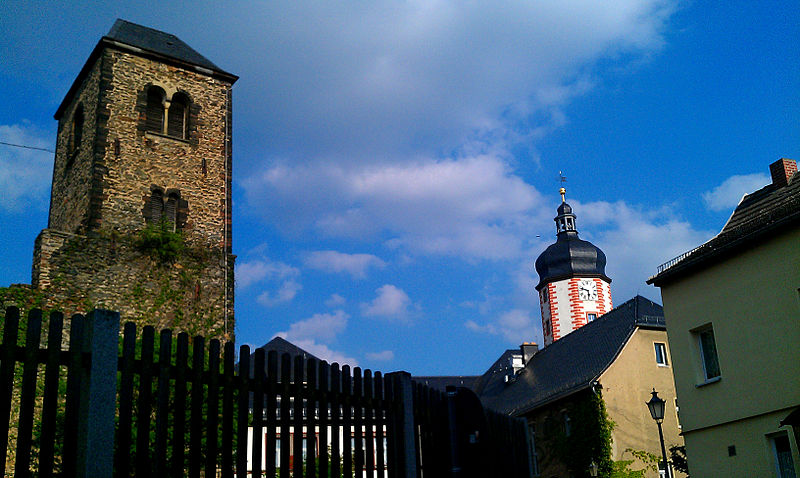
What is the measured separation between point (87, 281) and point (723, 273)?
16502mm

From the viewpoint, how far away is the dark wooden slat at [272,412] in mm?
5781

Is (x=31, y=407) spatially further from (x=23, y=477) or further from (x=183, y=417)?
(x=183, y=417)

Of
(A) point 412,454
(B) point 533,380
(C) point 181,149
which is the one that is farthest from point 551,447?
(A) point 412,454

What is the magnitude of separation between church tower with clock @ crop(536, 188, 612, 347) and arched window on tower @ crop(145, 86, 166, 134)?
46780 millimetres

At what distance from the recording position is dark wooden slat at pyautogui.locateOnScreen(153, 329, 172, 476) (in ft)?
16.5

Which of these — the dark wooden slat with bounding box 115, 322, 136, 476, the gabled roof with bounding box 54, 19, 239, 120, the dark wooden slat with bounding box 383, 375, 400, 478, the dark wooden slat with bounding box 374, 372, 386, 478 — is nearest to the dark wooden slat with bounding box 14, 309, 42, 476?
the dark wooden slat with bounding box 115, 322, 136, 476

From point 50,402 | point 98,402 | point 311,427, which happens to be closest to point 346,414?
point 311,427

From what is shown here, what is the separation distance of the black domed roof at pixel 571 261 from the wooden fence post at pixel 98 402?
6401 cm

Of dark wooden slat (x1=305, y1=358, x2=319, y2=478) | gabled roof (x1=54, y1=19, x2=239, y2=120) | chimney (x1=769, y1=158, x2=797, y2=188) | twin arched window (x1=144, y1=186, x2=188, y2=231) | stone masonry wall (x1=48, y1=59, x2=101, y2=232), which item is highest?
gabled roof (x1=54, y1=19, x2=239, y2=120)

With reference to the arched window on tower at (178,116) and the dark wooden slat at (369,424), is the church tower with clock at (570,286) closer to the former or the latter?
the arched window on tower at (178,116)

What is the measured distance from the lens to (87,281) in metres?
20.6

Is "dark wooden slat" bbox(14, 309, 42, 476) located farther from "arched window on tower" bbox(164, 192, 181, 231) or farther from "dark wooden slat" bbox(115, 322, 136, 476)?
"arched window on tower" bbox(164, 192, 181, 231)

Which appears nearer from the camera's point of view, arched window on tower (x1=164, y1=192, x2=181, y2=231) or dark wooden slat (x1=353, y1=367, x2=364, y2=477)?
dark wooden slat (x1=353, y1=367, x2=364, y2=477)

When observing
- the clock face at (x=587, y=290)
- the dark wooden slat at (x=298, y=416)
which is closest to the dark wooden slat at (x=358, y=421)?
the dark wooden slat at (x=298, y=416)
